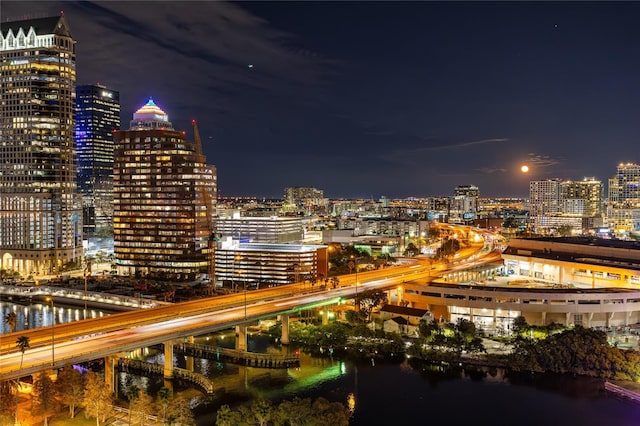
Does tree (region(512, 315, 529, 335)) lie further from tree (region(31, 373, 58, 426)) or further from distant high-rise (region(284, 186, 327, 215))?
distant high-rise (region(284, 186, 327, 215))

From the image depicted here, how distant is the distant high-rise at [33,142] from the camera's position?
63219 mm

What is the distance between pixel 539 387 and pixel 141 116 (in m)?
46.4

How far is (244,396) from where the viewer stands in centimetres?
2652

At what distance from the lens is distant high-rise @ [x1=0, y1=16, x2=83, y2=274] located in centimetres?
6322

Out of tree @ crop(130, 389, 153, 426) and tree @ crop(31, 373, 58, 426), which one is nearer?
tree @ crop(31, 373, 58, 426)

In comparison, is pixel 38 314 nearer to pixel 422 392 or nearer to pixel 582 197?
pixel 422 392

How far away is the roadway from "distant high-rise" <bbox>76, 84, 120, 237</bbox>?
Answer: 8549cm

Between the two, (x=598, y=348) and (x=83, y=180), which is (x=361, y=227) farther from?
(x=598, y=348)

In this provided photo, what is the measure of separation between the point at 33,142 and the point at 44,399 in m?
49.2

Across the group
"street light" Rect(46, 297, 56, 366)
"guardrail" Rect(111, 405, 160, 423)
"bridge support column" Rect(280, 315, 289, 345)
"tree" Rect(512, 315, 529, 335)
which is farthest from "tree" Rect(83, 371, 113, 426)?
"tree" Rect(512, 315, 529, 335)

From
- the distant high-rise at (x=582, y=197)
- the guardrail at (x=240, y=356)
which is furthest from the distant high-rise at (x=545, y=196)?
the guardrail at (x=240, y=356)

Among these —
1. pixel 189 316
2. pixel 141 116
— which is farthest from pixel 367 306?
pixel 141 116

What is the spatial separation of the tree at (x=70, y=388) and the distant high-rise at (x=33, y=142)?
44301 mm

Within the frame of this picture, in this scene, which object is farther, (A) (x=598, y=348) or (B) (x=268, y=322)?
(B) (x=268, y=322)
